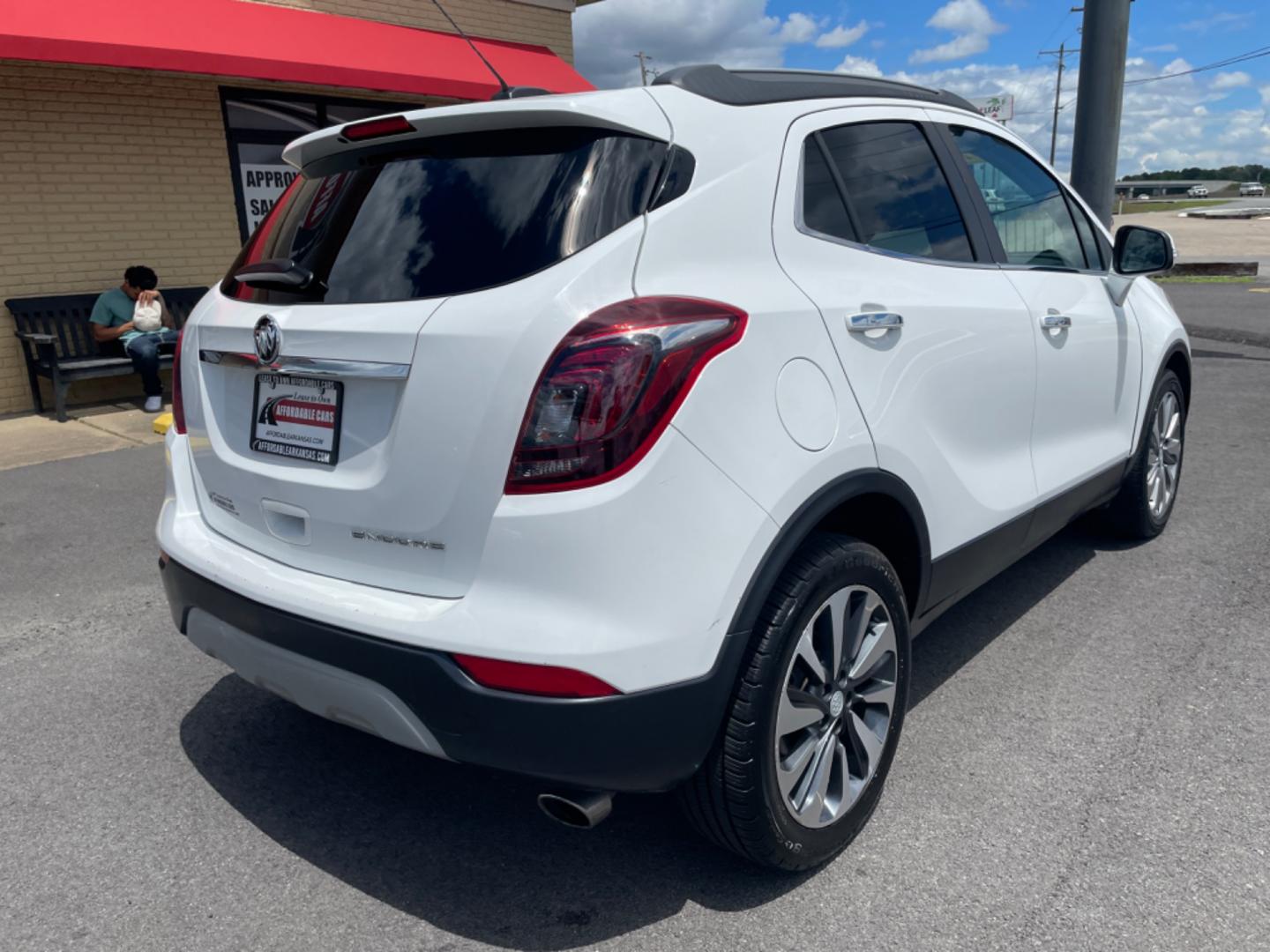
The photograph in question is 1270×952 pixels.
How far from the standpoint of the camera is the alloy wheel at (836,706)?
2.45m

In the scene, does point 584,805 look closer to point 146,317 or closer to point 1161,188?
point 146,317

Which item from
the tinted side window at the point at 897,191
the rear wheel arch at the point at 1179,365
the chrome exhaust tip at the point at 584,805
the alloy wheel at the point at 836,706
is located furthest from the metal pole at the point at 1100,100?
the chrome exhaust tip at the point at 584,805

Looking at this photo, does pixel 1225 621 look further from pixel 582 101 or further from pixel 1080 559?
pixel 582 101

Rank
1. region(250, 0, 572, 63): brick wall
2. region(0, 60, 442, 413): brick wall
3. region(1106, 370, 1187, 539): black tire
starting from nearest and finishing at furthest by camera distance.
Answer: region(1106, 370, 1187, 539): black tire, region(0, 60, 442, 413): brick wall, region(250, 0, 572, 63): brick wall

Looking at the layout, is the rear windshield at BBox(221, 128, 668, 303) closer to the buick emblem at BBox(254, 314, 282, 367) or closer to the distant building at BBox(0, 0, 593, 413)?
the buick emblem at BBox(254, 314, 282, 367)

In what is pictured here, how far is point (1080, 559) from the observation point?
15.7 feet

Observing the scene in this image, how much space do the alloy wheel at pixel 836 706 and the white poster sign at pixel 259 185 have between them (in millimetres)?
9803

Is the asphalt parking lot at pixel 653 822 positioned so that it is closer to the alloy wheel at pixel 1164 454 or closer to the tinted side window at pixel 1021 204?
the alloy wheel at pixel 1164 454

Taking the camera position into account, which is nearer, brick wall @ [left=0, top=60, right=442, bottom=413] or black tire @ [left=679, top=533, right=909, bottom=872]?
black tire @ [left=679, top=533, right=909, bottom=872]

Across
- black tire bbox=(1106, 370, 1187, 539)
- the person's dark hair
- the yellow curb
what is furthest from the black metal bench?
black tire bbox=(1106, 370, 1187, 539)

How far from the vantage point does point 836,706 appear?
2580mm

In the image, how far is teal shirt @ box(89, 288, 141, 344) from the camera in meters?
9.39

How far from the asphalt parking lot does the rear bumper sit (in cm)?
45

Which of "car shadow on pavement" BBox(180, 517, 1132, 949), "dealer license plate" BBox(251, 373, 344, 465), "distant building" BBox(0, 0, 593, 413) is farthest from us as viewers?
"distant building" BBox(0, 0, 593, 413)
